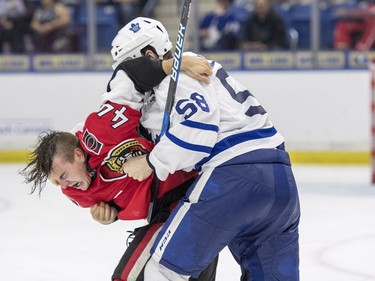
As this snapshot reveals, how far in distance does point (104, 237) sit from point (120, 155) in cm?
202

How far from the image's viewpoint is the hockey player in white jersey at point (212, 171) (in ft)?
7.91

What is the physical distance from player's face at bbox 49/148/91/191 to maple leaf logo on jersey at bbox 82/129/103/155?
0.08 meters

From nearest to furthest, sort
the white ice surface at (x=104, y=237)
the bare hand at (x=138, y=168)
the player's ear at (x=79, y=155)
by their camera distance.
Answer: the bare hand at (x=138, y=168) → the player's ear at (x=79, y=155) → the white ice surface at (x=104, y=237)

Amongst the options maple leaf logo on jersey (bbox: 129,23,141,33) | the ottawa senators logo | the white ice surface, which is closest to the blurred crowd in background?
the white ice surface

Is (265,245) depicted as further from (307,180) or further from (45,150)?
(307,180)

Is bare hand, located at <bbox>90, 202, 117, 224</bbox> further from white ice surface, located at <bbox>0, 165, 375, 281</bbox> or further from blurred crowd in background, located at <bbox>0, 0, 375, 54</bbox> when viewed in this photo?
blurred crowd in background, located at <bbox>0, 0, 375, 54</bbox>

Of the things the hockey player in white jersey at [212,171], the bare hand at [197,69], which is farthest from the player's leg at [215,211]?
the bare hand at [197,69]

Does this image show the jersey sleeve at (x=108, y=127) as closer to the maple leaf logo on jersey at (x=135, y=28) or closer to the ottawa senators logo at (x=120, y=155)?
the ottawa senators logo at (x=120, y=155)

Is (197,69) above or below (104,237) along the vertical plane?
above

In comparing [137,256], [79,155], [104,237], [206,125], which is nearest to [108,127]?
[79,155]

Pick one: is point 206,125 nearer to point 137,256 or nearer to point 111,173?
point 111,173

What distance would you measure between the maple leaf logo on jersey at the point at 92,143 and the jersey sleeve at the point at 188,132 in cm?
16

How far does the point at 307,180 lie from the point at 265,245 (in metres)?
3.84

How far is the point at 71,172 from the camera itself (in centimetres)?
260
